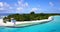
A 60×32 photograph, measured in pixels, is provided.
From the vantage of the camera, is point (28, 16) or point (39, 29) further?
point (28, 16)

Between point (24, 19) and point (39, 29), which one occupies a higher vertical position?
point (24, 19)

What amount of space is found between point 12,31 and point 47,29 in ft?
2.97

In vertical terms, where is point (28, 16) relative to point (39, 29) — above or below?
above

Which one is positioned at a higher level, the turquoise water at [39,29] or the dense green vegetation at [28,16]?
the dense green vegetation at [28,16]

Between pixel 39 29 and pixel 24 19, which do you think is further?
pixel 24 19

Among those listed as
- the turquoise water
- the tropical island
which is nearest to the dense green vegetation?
the tropical island

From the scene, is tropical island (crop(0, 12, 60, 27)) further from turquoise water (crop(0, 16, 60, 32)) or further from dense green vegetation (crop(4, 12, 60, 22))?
turquoise water (crop(0, 16, 60, 32))

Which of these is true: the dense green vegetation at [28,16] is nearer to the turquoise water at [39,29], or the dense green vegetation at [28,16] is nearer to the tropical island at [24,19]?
the tropical island at [24,19]

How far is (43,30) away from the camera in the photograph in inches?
117

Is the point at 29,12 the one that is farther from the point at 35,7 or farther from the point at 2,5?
the point at 2,5

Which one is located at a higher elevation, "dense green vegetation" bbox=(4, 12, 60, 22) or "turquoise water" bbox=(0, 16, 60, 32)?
"dense green vegetation" bbox=(4, 12, 60, 22)

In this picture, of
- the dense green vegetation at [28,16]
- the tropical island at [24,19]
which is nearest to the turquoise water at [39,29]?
the tropical island at [24,19]

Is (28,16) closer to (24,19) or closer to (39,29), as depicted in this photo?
(24,19)

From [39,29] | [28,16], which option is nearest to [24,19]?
[28,16]
